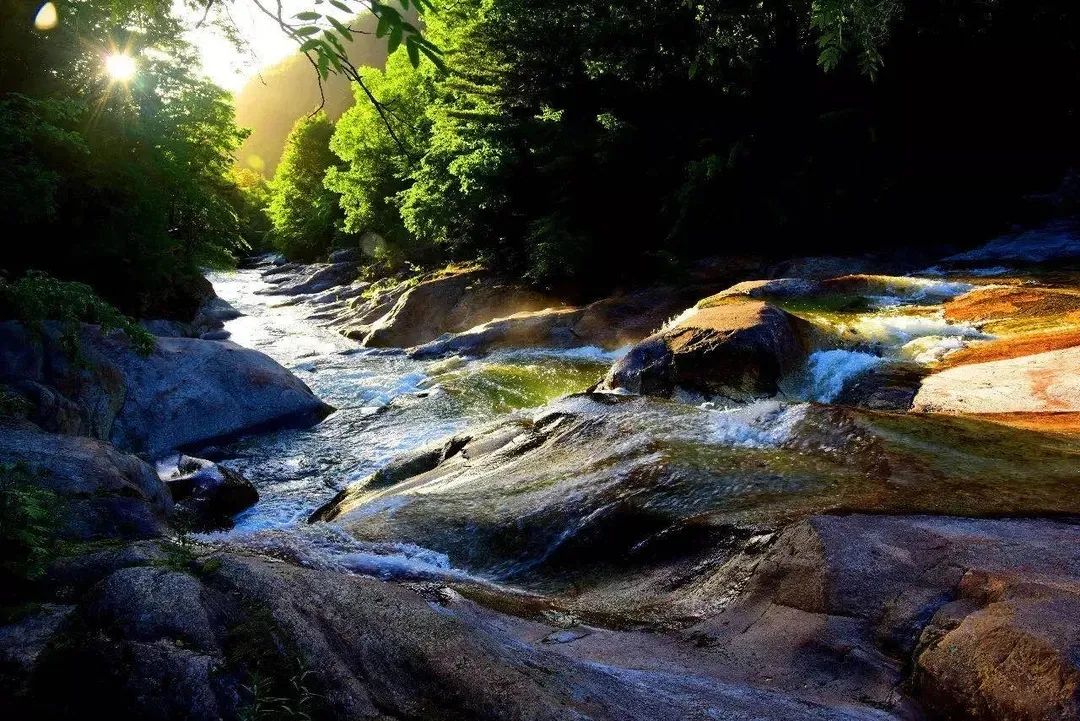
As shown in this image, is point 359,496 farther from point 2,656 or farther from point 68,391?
point 2,656

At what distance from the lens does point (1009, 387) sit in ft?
24.2

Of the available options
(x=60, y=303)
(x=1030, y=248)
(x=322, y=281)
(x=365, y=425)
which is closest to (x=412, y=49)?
(x=60, y=303)

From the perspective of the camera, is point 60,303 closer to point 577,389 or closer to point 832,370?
point 577,389

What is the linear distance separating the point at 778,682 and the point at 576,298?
20.4m

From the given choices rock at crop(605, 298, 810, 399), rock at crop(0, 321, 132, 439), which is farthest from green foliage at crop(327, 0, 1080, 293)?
rock at crop(605, 298, 810, 399)

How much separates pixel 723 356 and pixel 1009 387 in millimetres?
3255

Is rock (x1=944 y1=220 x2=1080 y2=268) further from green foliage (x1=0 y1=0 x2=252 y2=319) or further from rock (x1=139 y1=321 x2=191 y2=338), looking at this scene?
rock (x1=139 y1=321 x2=191 y2=338)

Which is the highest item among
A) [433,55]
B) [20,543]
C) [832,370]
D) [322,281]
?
[433,55]

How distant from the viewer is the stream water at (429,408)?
521 centimetres

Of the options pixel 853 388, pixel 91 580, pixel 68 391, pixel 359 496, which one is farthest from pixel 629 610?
pixel 68 391

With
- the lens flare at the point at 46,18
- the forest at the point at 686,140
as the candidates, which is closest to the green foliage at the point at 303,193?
the forest at the point at 686,140

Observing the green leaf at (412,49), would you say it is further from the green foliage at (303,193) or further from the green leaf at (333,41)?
the green foliage at (303,193)

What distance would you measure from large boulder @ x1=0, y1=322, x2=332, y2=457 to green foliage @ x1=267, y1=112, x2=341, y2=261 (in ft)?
139

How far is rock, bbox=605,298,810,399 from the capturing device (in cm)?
955
